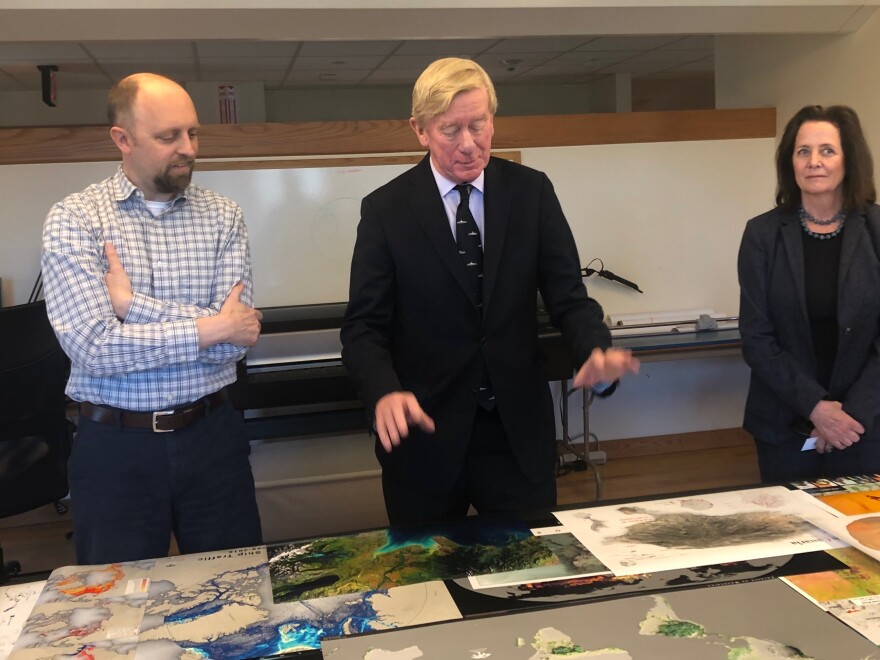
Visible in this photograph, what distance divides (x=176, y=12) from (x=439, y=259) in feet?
7.03

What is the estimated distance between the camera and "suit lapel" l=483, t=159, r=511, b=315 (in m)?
1.77

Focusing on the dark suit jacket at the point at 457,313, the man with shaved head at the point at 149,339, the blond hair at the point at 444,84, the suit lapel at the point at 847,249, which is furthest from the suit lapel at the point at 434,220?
the suit lapel at the point at 847,249

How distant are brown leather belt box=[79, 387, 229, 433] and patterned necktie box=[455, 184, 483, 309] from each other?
0.66 m

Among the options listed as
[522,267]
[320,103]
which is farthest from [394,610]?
[320,103]

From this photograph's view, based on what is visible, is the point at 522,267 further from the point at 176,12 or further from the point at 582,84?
the point at 582,84

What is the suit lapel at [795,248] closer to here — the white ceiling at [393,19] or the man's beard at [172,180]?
the man's beard at [172,180]

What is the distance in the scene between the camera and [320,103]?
955 cm

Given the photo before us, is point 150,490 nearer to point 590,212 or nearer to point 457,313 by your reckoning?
A: point 457,313

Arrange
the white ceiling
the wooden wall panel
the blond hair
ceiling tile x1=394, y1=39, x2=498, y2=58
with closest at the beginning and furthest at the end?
the blond hair → the white ceiling → the wooden wall panel → ceiling tile x1=394, y1=39, x2=498, y2=58

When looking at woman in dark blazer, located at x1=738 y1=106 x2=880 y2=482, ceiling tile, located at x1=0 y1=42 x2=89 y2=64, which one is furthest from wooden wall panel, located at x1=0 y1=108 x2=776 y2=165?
ceiling tile, located at x1=0 y1=42 x2=89 y2=64

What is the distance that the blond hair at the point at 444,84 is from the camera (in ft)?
5.39

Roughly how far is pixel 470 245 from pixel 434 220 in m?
0.10

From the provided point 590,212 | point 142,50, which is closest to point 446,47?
point 142,50

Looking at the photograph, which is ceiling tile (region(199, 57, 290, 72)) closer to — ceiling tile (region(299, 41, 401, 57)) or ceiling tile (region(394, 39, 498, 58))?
ceiling tile (region(299, 41, 401, 57))
